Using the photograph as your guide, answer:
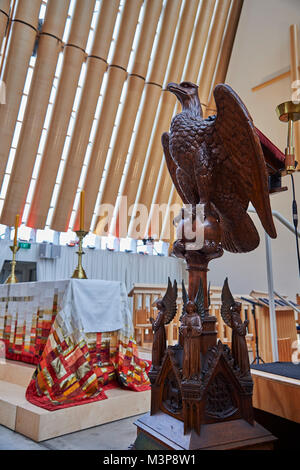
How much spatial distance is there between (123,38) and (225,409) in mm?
8309

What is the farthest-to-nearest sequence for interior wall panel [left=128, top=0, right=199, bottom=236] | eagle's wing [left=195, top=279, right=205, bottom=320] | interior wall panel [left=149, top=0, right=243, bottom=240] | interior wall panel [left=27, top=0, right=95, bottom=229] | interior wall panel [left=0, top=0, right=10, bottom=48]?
interior wall panel [left=149, top=0, right=243, bottom=240] → interior wall panel [left=128, top=0, right=199, bottom=236] → interior wall panel [left=27, top=0, right=95, bottom=229] → interior wall panel [left=0, top=0, right=10, bottom=48] → eagle's wing [left=195, top=279, right=205, bottom=320]

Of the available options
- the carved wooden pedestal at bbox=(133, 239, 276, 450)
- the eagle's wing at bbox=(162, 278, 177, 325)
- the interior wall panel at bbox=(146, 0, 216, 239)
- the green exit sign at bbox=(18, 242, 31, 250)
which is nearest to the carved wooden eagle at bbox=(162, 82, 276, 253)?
the carved wooden pedestal at bbox=(133, 239, 276, 450)

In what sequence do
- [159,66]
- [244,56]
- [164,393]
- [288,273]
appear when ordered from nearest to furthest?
[164,393] < [288,273] < [244,56] < [159,66]

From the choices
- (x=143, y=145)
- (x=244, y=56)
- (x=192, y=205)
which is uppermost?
(x=244, y=56)

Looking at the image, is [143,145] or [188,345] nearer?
[188,345]

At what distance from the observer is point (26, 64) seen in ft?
21.2

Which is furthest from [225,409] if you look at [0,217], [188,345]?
[0,217]

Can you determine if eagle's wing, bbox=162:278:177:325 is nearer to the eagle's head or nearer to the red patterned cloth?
the eagle's head

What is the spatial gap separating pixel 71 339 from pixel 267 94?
259 inches

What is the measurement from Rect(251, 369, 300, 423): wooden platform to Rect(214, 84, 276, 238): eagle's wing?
52 centimetres

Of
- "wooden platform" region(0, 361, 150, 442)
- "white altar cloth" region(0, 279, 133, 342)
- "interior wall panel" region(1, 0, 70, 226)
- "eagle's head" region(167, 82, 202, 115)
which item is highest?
"interior wall panel" region(1, 0, 70, 226)

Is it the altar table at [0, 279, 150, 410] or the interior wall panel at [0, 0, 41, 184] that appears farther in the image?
the interior wall panel at [0, 0, 41, 184]

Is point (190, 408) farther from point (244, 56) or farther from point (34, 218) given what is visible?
point (244, 56)

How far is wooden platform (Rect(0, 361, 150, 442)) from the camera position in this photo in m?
1.41
